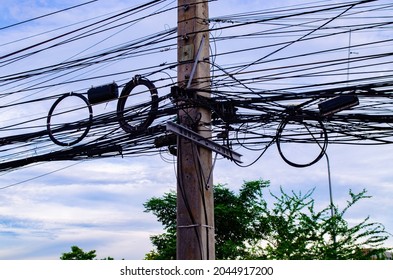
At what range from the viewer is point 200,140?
21.1 ft

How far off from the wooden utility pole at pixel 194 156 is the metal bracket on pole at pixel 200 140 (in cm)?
8

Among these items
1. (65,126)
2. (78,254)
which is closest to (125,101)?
(65,126)

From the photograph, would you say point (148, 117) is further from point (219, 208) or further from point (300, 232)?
point (219, 208)

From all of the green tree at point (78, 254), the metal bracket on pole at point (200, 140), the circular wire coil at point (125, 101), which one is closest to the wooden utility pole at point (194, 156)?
the metal bracket on pole at point (200, 140)

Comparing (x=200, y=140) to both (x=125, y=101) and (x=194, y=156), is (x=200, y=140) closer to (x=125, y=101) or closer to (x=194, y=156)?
(x=194, y=156)

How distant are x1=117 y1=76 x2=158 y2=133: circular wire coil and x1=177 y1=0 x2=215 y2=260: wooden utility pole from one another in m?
0.64

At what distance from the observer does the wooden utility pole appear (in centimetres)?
620

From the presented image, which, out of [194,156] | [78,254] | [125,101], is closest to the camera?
[194,156]

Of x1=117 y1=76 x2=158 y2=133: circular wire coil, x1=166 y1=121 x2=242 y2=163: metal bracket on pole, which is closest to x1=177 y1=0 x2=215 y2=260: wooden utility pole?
x1=166 y1=121 x2=242 y2=163: metal bracket on pole

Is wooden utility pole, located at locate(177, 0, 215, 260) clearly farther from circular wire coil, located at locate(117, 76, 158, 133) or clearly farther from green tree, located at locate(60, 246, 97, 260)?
green tree, located at locate(60, 246, 97, 260)

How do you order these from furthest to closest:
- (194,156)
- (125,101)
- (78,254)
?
(78,254)
(125,101)
(194,156)

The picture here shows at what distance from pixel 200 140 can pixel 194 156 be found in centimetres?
21

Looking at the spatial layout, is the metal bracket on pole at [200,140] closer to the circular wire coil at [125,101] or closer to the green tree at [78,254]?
the circular wire coil at [125,101]

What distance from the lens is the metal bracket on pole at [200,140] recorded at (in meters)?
6.21
